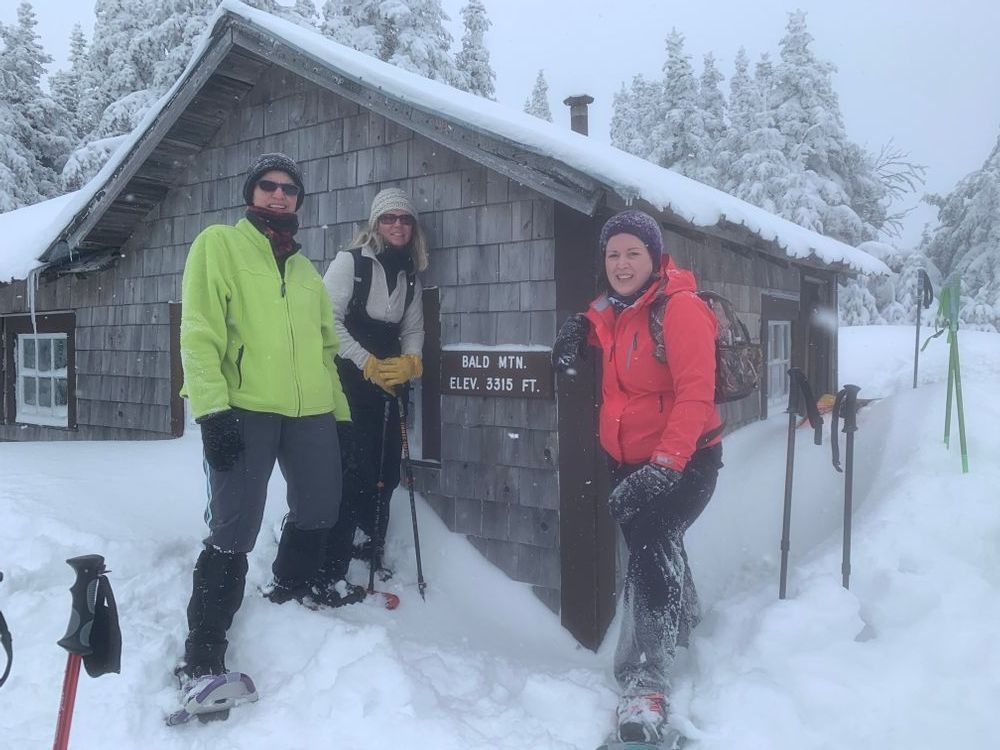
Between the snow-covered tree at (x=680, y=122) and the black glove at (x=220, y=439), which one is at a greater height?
the snow-covered tree at (x=680, y=122)

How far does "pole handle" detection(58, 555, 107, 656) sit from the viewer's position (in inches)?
88.3

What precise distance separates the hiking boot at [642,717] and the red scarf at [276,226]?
8.43 feet

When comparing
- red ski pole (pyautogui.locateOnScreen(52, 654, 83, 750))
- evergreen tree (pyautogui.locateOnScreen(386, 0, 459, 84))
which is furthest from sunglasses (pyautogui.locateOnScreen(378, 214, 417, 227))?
evergreen tree (pyautogui.locateOnScreen(386, 0, 459, 84))

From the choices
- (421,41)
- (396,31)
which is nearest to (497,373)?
(421,41)

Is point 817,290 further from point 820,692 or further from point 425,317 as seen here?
point 820,692

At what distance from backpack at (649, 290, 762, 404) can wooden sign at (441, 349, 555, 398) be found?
4.21 feet

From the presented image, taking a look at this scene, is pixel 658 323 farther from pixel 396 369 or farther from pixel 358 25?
pixel 358 25

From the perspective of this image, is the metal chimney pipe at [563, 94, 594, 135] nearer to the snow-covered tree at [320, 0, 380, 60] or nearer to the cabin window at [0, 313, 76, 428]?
the cabin window at [0, 313, 76, 428]

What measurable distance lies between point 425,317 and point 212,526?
2340 millimetres

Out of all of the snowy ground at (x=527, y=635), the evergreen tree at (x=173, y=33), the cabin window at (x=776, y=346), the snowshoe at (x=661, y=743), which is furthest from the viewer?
the evergreen tree at (x=173, y=33)

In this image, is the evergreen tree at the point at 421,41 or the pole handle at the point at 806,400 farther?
the evergreen tree at the point at 421,41

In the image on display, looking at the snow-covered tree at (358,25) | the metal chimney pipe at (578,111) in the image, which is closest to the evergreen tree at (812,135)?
the snow-covered tree at (358,25)

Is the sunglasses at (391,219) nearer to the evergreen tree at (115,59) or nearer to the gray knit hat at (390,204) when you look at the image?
the gray knit hat at (390,204)

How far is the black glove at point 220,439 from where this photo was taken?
9.93ft
